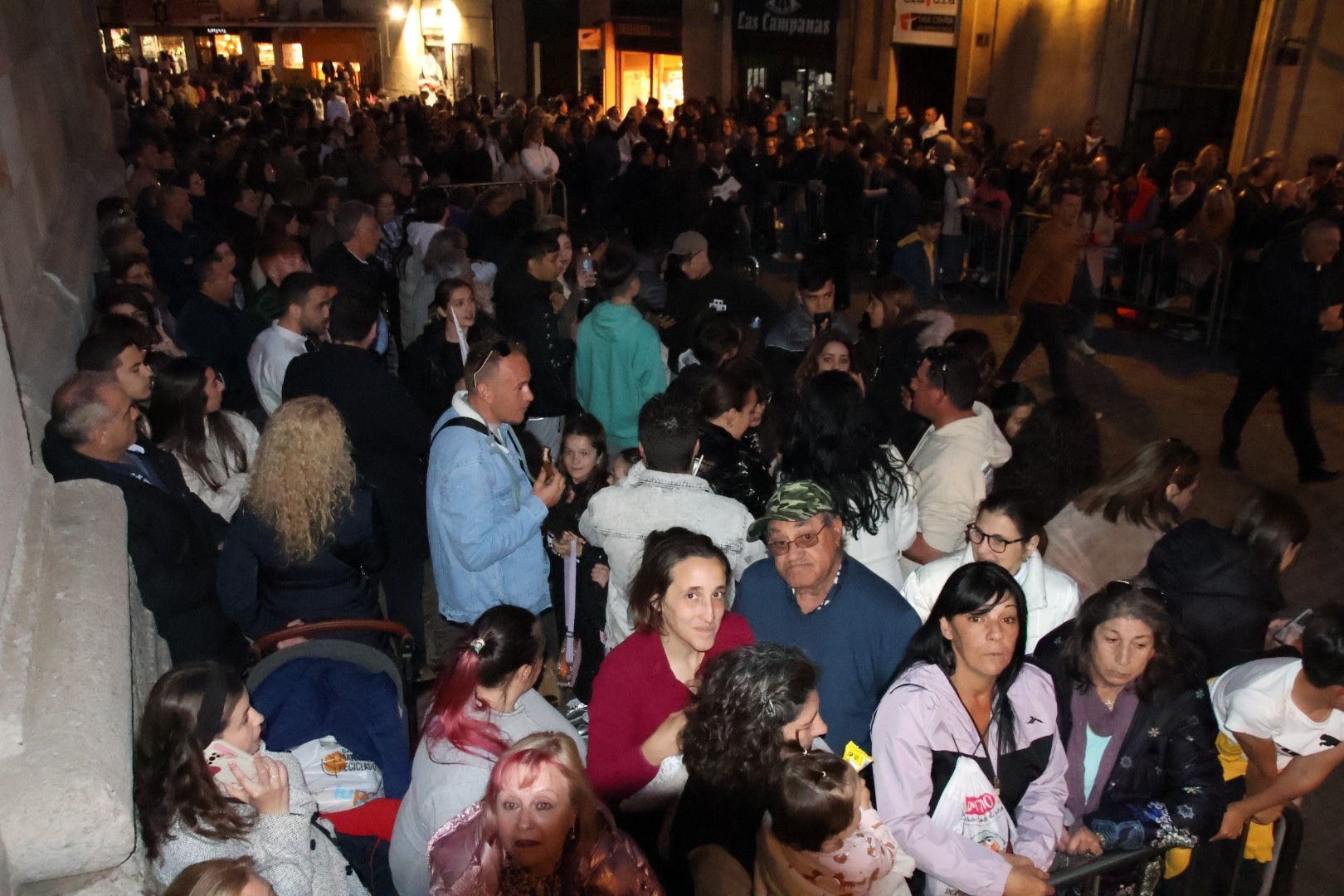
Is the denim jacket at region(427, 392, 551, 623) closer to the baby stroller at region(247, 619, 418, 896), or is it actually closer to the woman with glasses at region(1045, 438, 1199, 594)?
the baby stroller at region(247, 619, 418, 896)

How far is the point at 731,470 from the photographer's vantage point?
429 cm

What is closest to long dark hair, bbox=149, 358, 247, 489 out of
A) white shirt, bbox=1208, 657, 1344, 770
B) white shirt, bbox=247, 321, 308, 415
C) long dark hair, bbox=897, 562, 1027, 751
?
white shirt, bbox=247, 321, 308, 415

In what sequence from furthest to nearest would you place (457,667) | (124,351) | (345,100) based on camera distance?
(345,100) → (124,351) → (457,667)

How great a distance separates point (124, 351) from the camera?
443cm

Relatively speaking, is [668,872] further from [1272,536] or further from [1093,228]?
[1093,228]

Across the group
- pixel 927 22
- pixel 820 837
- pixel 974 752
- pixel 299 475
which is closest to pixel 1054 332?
pixel 974 752

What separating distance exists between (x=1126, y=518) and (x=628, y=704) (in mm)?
2167

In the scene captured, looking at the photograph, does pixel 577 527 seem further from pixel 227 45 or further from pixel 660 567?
pixel 227 45

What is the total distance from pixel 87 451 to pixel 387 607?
1.76 m

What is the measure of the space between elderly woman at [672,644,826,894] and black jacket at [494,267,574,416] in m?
3.40

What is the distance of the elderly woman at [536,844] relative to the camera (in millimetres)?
2398

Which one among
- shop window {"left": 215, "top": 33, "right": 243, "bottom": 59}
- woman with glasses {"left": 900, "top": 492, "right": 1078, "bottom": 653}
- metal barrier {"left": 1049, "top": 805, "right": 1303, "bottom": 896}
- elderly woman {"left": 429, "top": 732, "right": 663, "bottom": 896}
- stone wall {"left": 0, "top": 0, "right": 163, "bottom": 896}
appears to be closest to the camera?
stone wall {"left": 0, "top": 0, "right": 163, "bottom": 896}

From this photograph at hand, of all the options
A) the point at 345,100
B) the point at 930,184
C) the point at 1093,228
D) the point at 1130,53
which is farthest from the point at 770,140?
the point at 345,100

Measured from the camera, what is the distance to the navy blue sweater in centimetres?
328
